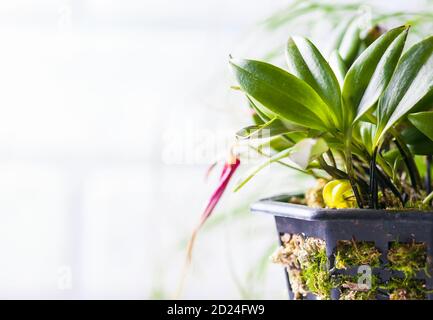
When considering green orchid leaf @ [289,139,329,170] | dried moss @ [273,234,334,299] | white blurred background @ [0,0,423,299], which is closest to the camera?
green orchid leaf @ [289,139,329,170]

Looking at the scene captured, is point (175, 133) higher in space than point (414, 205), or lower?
higher

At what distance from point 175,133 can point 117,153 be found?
14 cm

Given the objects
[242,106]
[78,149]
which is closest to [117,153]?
[78,149]

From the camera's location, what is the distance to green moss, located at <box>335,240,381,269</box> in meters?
0.55

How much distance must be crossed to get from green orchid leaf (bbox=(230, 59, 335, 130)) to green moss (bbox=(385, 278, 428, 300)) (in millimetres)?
171

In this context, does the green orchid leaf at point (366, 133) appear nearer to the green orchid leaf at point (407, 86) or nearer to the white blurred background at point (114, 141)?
the green orchid leaf at point (407, 86)

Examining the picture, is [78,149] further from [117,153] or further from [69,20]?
[69,20]

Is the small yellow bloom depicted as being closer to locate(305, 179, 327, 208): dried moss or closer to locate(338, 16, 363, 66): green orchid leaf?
locate(305, 179, 327, 208): dried moss

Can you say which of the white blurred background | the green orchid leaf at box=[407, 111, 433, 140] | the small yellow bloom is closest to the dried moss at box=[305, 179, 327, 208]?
the small yellow bloom

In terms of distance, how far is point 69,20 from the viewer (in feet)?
4.00

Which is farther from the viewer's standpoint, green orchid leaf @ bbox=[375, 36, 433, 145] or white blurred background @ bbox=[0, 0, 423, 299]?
white blurred background @ bbox=[0, 0, 423, 299]

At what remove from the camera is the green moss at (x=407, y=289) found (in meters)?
0.55

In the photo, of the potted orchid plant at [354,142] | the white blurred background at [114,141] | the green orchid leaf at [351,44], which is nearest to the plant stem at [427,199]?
the potted orchid plant at [354,142]

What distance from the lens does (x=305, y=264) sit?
60 cm
